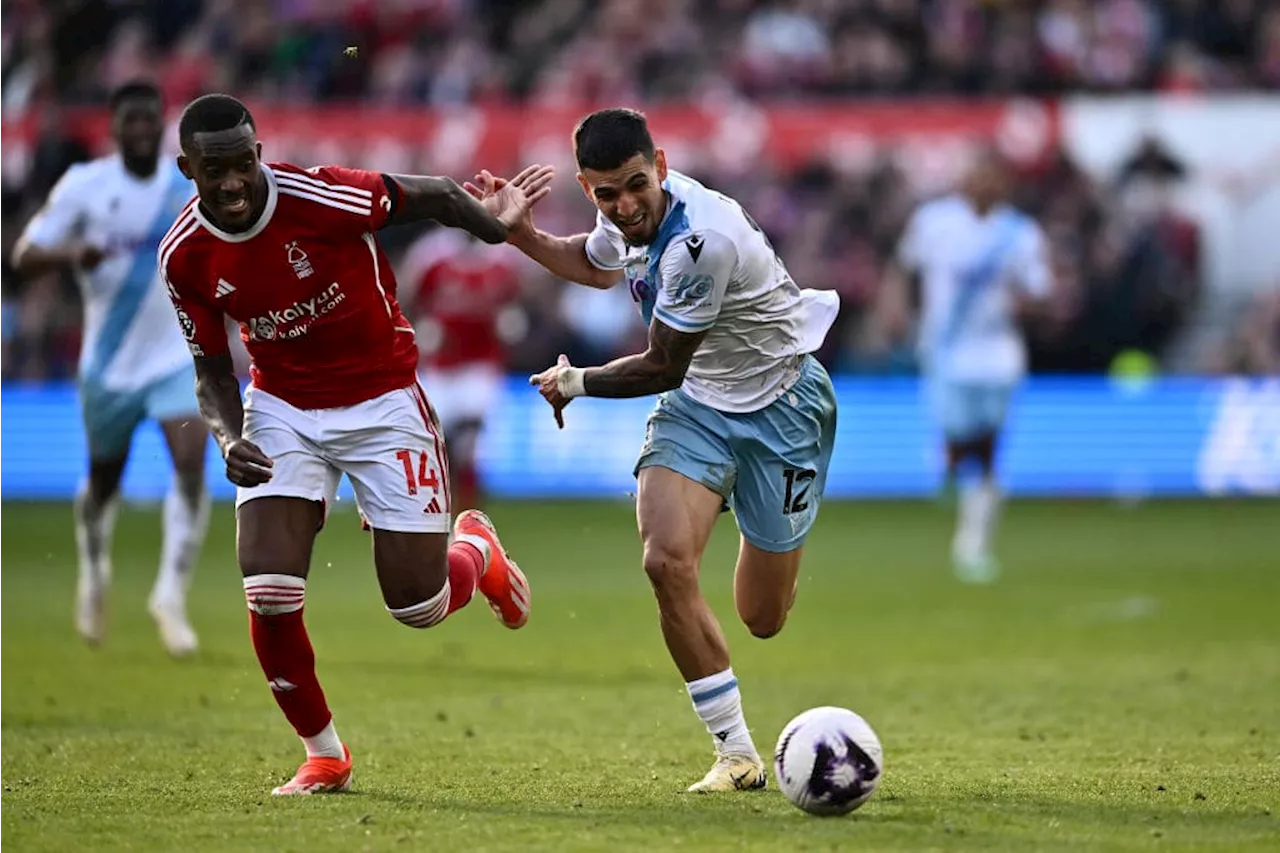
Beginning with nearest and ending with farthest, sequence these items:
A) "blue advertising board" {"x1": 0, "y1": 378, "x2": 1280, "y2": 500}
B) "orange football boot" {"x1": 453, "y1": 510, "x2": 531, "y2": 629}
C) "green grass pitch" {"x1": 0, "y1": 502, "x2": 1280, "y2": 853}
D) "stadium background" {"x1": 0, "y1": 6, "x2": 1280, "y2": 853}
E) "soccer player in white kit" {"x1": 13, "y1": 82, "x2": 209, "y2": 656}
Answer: "green grass pitch" {"x1": 0, "y1": 502, "x2": 1280, "y2": 853}
"stadium background" {"x1": 0, "y1": 6, "x2": 1280, "y2": 853}
"orange football boot" {"x1": 453, "y1": 510, "x2": 531, "y2": 629}
"soccer player in white kit" {"x1": 13, "y1": 82, "x2": 209, "y2": 656}
"blue advertising board" {"x1": 0, "y1": 378, "x2": 1280, "y2": 500}

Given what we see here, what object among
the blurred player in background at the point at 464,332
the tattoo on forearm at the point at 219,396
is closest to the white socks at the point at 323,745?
the tattoo on forearm at the point at 219,396

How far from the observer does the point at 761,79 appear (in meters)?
26.1

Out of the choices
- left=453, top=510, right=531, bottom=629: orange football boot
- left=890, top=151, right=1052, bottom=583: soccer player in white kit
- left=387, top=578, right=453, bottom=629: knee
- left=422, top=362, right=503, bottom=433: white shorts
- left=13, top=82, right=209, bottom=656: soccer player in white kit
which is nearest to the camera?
left=387, top=578, right=453, bottom=629: knee

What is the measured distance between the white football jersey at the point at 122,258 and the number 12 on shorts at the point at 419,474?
4673 mm

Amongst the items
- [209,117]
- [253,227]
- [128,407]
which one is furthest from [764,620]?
[128,407]

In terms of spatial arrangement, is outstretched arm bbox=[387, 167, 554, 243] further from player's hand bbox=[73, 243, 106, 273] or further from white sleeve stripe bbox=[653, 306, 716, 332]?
player's hand bbox=[73, 243, 106, 273]

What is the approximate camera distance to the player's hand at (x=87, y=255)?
1177cm

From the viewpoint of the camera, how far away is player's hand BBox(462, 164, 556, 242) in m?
8.52

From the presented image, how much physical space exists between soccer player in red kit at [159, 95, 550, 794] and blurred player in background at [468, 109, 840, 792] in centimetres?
58

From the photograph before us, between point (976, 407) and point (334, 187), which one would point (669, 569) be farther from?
point (976, 407)

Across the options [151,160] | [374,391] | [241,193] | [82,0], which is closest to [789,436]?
[374,391]

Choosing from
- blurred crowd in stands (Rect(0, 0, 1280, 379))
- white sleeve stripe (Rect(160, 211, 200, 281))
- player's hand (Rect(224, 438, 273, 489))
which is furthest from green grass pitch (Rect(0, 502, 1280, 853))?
blurred crowd in stands (Rect(0, 0, 1280, 379))

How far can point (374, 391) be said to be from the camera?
820 cm

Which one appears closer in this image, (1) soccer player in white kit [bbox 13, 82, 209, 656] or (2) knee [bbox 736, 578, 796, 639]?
(2) knee [bbox 736, 578, 796, 639]
